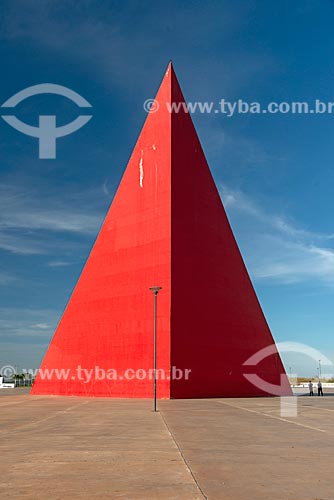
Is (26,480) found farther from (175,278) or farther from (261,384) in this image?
(261,384)

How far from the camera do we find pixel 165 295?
93.7ft

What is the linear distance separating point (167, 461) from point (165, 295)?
20.7 m

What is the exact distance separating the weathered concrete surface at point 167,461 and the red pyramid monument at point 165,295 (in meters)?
14.4

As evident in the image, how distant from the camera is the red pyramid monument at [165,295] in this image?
28.5m

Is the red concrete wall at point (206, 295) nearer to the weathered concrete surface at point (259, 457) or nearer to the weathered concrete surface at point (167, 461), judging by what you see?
the weathered concrete surface at point (259, 457)

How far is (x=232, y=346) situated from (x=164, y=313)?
191 inches

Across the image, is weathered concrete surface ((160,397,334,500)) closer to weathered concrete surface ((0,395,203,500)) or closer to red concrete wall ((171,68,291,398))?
weathered concrete surface ((0,395,203,500))

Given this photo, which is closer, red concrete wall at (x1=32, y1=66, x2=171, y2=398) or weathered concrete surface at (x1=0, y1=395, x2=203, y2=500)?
weathered concrete surface at (x1=0, y1=395, x2=203, y2=500)

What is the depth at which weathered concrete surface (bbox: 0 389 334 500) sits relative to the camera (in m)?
5.96

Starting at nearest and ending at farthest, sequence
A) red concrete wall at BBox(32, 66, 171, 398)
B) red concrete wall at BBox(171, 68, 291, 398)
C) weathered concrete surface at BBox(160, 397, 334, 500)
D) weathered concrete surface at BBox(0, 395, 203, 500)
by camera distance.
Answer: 1. weathered concrete surface at BBox(0, 395, 203, 500)
2. weathered concrete surface at BBox(160, 397, 334, 500)
3. red concrete wall at BBox(171, 68, 291, 398)
4. red concrete wall at BBox(32, 66, 171, 398)

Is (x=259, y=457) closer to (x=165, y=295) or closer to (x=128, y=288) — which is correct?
(x=165, y=295)

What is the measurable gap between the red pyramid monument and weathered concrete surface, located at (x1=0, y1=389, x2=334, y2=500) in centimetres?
1440

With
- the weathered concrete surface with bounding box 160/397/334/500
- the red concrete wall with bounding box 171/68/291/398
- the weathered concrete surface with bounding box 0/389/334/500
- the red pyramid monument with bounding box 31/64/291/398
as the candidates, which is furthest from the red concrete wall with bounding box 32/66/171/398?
the weathered concrete surface with bounding box 0/389/334/500

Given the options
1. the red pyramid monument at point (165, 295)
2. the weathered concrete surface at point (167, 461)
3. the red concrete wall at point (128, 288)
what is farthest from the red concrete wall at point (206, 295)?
the weathered concrete surface at point (167, 461)
